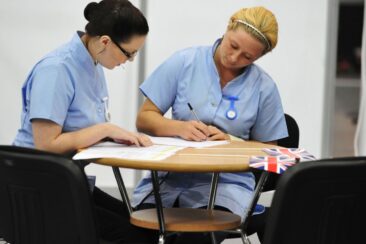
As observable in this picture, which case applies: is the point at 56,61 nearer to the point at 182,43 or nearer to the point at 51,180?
the point at 51,180

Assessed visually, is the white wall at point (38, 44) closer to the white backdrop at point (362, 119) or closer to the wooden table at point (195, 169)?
the white backdrop at point (362, 119)

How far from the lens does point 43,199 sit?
142cm

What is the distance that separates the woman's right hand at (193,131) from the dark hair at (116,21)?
1.11 ft

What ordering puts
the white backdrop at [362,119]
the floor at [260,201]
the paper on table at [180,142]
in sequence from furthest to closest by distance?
1. the white backdrop at [362,119]
2. the floor at [260,201]
3. the paper on table at [180,142]

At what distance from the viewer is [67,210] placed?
1403 mm

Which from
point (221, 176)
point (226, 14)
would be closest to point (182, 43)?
point (226, 14)

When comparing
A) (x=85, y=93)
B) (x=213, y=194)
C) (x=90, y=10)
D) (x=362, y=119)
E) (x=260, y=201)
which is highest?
(x=90, y=10)

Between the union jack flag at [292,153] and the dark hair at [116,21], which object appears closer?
the union jack flag at [292,153]

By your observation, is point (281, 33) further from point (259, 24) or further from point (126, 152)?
point (126, 152)

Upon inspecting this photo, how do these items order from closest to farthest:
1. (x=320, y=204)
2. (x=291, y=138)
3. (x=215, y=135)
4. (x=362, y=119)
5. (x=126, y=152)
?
(x=320, y=204), (x=126, y=152), (x=215, y=135), (x=291, y=138), (x=362, y=119)

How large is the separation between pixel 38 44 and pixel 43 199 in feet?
8.04

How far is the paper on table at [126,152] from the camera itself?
5.30 ft

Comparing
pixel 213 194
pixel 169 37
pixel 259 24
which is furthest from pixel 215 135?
pixel 169 37

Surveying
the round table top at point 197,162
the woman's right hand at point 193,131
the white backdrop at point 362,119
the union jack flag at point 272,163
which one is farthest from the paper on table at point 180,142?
the white backdrop at point 362,119
